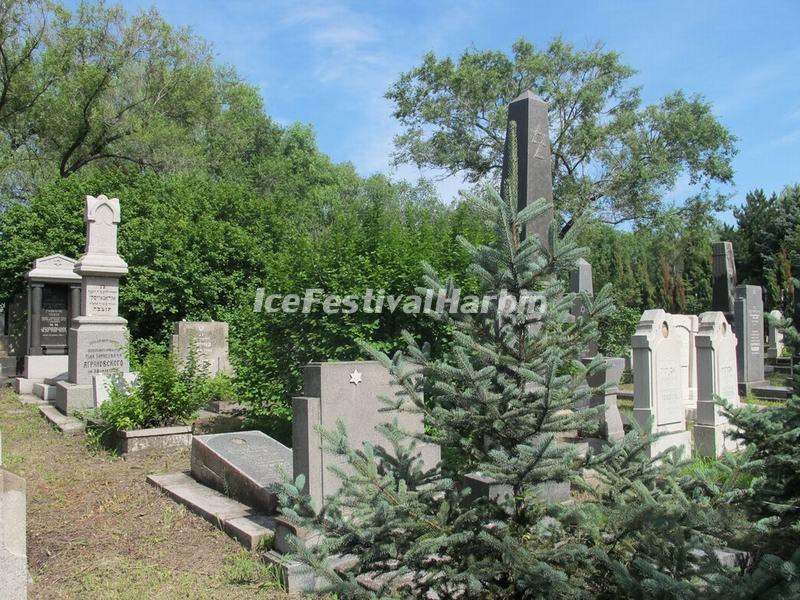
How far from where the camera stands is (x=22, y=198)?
80.8ft

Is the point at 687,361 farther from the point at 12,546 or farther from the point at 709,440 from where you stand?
the point at 12,546

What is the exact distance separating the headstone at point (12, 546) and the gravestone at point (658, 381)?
6.97m

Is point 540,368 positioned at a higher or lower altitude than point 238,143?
lower

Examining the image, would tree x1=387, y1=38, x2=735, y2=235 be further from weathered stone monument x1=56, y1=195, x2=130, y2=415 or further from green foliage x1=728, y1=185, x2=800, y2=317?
weathered stone monument x1=56, y1=195, x2=130, y2=415

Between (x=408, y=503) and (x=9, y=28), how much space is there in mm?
26678

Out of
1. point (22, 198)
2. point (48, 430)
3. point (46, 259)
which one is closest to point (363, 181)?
point (22, 198)

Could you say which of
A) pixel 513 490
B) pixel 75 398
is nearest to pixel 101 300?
pixel 75 398

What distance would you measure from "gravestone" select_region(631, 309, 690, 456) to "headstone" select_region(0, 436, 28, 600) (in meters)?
6.97

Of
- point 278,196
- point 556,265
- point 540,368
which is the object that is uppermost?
point 278,196

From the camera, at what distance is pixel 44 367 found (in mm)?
14359

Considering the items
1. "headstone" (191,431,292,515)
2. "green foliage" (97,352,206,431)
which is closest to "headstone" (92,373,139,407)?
"green foliage" (97,352,206,431)

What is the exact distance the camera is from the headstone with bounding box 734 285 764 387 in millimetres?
16500

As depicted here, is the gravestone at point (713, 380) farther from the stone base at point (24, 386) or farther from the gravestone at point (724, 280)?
the stone base at point (24, 386)

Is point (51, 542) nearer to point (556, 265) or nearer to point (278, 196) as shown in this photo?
point (556, 265)
